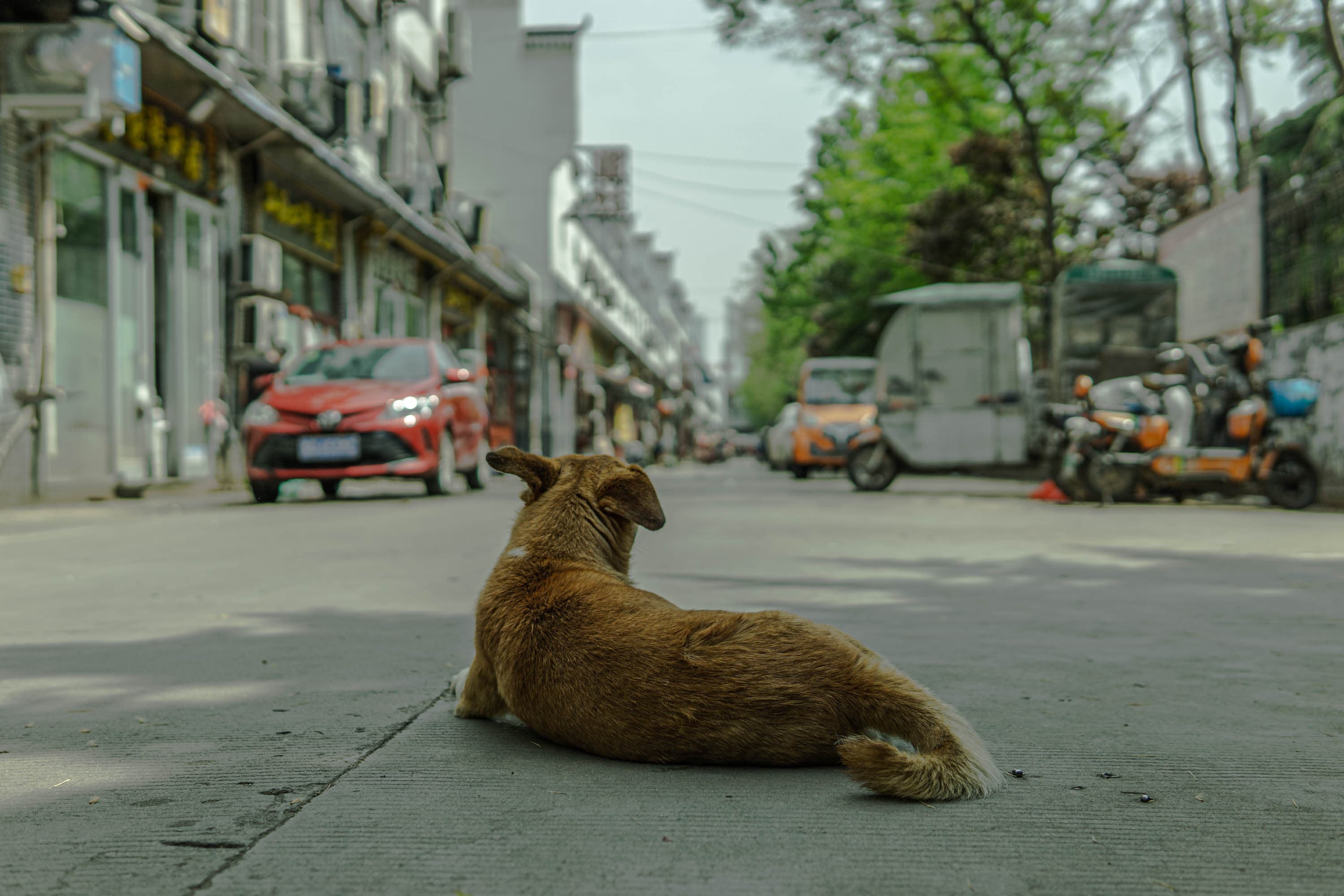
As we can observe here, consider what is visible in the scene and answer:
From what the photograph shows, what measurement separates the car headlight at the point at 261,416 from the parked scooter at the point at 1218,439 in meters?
8.57

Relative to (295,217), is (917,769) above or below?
below

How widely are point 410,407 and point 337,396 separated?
28.3 inches

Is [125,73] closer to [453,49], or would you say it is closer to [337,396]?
[337,396]

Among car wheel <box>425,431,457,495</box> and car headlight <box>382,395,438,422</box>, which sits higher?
car headlight <box>382,395,438,422</box>

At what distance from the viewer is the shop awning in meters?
14.5

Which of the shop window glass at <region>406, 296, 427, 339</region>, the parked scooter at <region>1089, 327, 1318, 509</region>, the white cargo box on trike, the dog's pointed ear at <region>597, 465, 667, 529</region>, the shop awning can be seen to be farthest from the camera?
the shop window glass at <region>406, 296, 427, 339</region>

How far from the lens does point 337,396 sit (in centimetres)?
1269

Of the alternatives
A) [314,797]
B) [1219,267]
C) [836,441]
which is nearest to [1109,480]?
[1219,267]

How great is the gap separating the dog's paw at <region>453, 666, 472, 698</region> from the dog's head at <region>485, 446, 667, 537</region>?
494 millimetres

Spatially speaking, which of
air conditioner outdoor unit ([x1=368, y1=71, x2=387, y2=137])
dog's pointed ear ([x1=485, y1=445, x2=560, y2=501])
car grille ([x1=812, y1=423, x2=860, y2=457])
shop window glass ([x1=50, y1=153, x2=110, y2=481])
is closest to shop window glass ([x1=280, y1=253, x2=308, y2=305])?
air conditioner outdoor unit ([x1=368, y1=71, x2=387, y2=137])

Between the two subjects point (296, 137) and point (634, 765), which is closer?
point (634, 765)

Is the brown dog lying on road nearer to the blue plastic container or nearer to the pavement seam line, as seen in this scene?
the pavement seam line

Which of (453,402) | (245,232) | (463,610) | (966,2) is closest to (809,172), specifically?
(966,2)

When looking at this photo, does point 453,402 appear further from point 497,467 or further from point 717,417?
point 717,417
